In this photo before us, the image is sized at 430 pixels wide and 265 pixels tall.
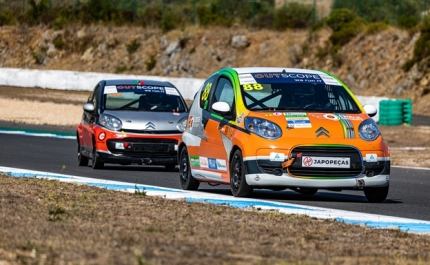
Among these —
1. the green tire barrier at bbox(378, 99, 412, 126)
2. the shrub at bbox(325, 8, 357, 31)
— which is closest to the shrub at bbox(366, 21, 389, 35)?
the shrub at bbox(325, 8, 357, 31)

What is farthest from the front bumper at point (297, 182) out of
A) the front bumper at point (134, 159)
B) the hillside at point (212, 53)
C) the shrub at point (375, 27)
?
the shrub at point (375, 27)

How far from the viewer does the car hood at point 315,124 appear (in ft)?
37.0

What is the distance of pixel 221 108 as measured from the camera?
38.7ft

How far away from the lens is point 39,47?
220 feet

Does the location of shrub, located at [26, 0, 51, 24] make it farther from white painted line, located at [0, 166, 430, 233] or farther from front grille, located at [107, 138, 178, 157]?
white painted line, located at [0, 166, 430, 233]

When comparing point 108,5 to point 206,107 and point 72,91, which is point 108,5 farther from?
point 206,107

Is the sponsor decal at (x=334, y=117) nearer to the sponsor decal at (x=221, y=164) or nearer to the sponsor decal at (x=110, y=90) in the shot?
the sponsor decal at (x=221, y=164)

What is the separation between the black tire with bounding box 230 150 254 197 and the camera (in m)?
11.4

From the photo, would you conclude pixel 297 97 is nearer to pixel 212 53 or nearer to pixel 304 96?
pixel 304 96

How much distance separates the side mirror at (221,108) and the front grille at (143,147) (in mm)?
4694

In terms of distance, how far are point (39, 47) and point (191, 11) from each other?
10217mm

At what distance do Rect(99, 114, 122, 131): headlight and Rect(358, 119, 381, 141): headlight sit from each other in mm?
5820

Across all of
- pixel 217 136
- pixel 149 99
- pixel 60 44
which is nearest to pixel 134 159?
pixel 149 99

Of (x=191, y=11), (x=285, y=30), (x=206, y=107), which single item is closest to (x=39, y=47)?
(x=191, y=11)
